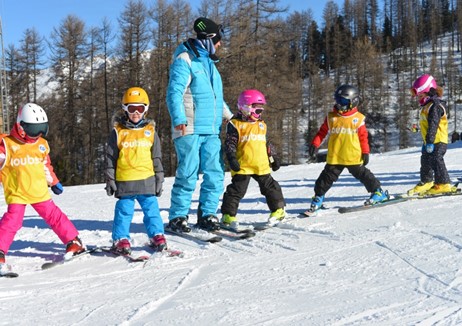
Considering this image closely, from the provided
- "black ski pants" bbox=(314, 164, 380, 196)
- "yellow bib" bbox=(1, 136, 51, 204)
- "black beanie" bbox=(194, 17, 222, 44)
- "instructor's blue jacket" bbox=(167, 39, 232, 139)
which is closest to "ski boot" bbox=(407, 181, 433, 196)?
"black ski pants" bbox=(314, 164, 380, 196)

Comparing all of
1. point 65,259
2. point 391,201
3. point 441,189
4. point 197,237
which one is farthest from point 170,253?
point 441,189

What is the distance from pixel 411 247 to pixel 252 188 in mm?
5278

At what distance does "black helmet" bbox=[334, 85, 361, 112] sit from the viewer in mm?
5887

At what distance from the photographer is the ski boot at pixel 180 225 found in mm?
4999

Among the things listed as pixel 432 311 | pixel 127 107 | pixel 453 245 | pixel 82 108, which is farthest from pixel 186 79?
pixel 82 108

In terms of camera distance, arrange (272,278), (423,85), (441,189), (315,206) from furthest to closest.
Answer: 1. (441,189)
2. (423,85)
3. (315,206)
4. (272,278)

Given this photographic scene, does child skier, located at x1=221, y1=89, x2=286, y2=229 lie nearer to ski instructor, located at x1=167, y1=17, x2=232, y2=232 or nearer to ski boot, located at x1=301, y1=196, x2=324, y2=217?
ski instructor, located at x1=167, y1=17, x2=232, y2=232

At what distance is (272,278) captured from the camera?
132 inches

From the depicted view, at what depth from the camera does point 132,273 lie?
374 cm

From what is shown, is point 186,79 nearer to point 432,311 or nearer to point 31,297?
point 31,297

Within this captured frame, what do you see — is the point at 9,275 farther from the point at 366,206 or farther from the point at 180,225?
the point at 366,206

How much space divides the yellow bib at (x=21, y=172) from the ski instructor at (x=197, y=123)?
1.37 meters

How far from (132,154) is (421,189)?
430 centimetres

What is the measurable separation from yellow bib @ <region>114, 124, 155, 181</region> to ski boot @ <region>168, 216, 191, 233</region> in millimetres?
811
